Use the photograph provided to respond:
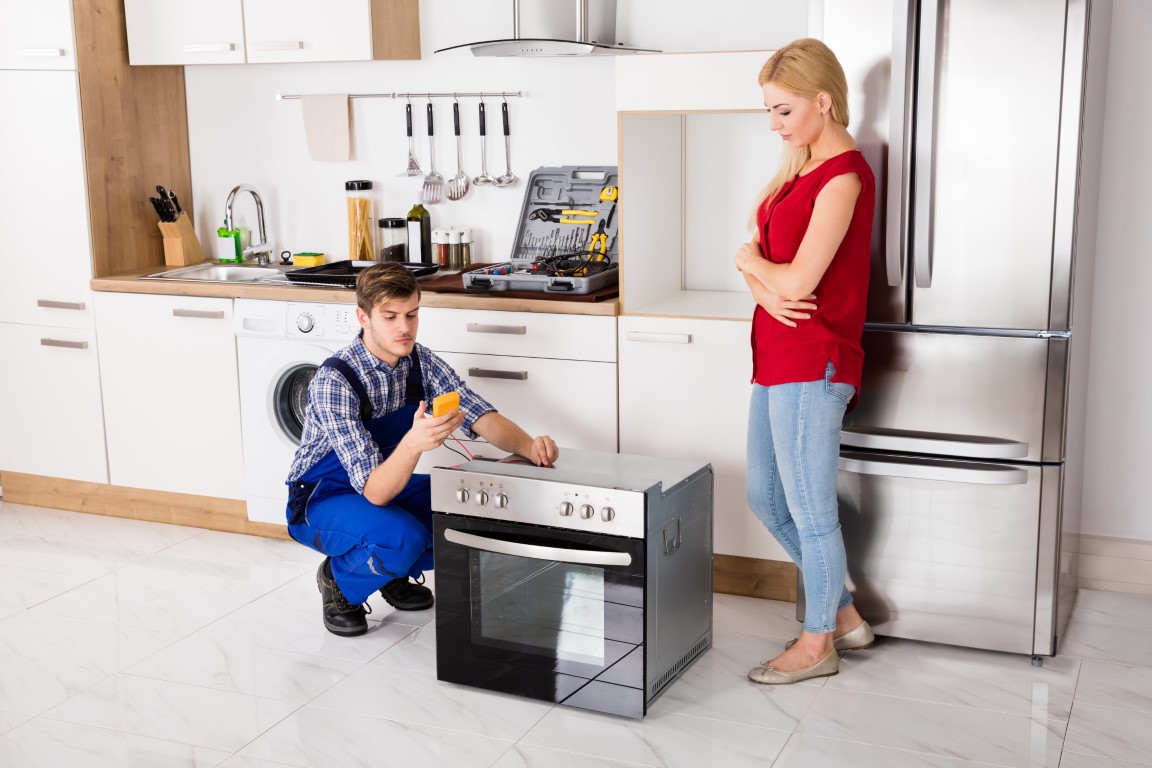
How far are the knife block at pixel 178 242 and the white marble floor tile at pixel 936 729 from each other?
2722 millimetres

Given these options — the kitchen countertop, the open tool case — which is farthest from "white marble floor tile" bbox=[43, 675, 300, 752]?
the open tool case

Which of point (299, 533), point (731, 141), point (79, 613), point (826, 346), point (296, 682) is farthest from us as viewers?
point (731, 141)

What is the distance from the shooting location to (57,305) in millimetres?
4027

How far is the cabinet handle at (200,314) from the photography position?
376 cm

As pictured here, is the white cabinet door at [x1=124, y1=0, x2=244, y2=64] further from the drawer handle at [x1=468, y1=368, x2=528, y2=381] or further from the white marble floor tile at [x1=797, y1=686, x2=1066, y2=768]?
the white marble floor tile at [x1=797, y1=686, x2=1066, y2=768]

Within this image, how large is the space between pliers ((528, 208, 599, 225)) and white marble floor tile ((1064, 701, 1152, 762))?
1.95 metres

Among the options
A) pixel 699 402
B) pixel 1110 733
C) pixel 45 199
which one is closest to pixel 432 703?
pixel 699 402

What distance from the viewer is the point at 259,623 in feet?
10.7

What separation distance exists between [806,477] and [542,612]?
0.67 m

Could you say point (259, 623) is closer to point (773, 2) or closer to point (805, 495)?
point (805, 495)

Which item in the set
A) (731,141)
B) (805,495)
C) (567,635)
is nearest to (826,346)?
(805,495)

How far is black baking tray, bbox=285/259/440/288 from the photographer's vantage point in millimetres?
3646

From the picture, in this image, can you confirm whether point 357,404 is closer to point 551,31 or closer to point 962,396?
point 551,31

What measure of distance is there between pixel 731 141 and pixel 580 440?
1000 millimetres
